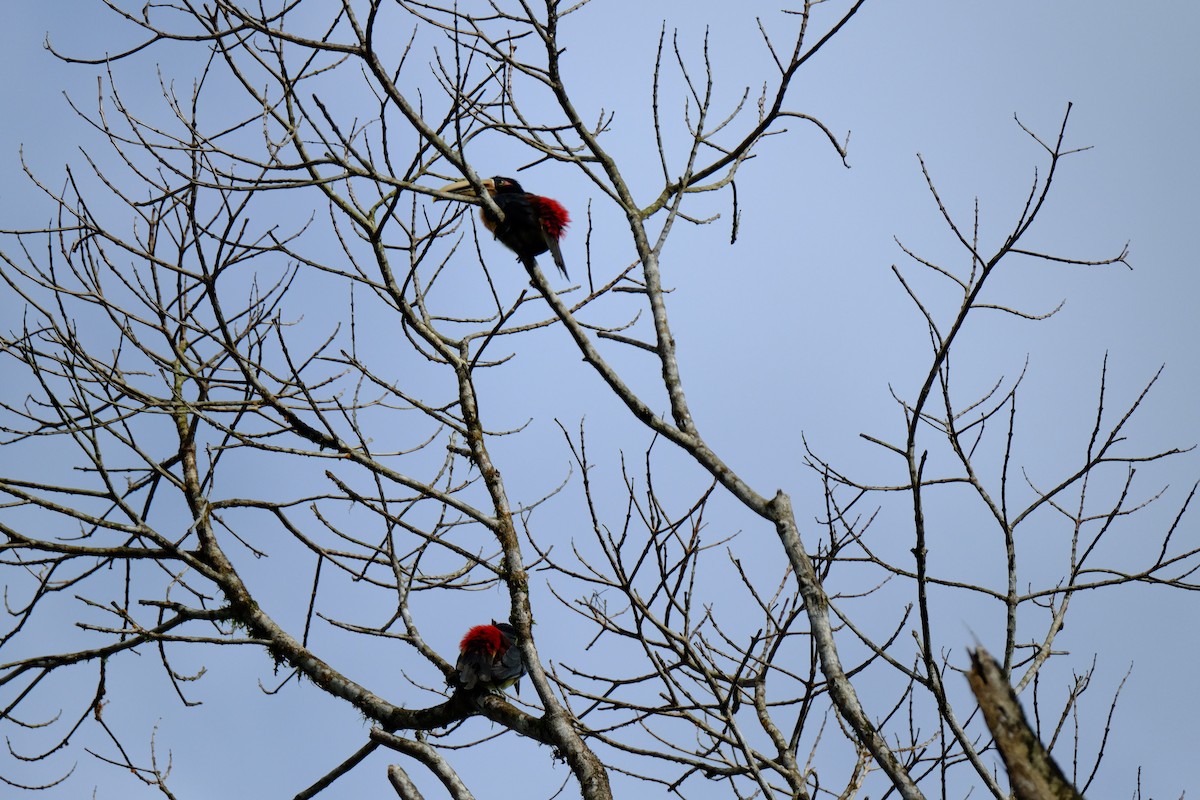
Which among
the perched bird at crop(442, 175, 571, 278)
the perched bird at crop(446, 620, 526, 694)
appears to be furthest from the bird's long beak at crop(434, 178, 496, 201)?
the perched bird at crop(446, 620, 526, 694)

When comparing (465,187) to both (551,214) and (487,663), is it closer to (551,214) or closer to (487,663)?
(551,214)

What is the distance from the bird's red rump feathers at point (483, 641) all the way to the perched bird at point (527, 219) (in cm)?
212

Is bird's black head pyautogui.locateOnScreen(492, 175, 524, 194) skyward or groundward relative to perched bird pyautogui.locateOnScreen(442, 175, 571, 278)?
skyward

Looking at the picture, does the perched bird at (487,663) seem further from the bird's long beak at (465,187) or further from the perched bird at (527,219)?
the perched bird at (527,219)

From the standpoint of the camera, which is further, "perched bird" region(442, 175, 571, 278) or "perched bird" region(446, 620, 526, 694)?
"perched bird" region(442, 175, 571, 278)

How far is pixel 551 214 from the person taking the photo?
6.20 metres

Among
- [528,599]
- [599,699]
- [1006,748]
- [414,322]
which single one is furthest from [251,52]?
[1006,748]

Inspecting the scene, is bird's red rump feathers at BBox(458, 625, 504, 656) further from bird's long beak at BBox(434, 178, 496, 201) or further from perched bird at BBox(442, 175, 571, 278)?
perched bird at BBox(442, 175, 571, 278)

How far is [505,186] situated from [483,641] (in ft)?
10.5

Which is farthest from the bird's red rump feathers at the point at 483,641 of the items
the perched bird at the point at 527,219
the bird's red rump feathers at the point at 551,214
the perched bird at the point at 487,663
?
the bird's red rump feathers at the point at 551,214

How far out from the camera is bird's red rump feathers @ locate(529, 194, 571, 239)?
615cm

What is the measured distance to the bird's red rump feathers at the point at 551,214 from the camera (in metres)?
6.15

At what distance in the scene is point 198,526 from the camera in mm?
4594

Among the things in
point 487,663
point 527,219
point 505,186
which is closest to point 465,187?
point 527,219
